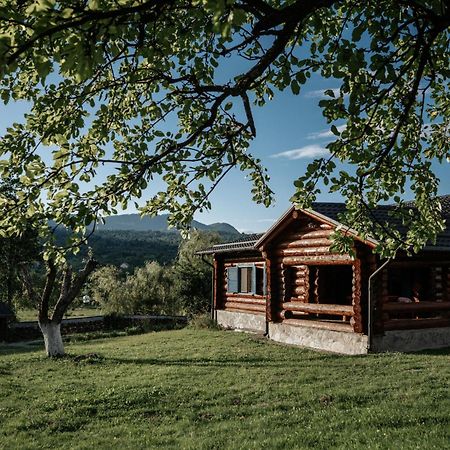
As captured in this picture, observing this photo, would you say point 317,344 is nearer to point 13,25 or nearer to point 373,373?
point 373,373

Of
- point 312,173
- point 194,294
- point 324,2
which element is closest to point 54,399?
point 312,173

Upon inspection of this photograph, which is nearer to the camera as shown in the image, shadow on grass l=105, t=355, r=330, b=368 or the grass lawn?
the grass lawn

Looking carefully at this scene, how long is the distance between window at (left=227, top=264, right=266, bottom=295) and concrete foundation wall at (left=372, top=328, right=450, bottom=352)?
6959 millimetres

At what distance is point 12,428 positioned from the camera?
8992 mm

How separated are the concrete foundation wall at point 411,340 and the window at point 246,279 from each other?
696 centimetres

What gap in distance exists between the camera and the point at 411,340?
15.6 m

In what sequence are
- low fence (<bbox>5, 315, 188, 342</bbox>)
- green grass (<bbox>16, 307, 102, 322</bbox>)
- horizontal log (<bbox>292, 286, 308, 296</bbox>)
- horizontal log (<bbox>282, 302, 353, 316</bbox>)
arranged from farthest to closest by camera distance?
green grass (<bbox>16, 307, 102, 322</bbox>) < low fence (<bbox>5, 315, 188, 342</bbox>) < horizontal log (<bbox>292, 286, 308, 296</bbox>) < horizontal log (<bbox>282, 302, 353, 316</bbox>)

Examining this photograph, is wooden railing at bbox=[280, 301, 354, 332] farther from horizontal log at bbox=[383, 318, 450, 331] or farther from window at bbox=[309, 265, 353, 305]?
window at bbox=[309, 265, 353, 305]

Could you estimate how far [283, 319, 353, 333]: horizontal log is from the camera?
51.7ft

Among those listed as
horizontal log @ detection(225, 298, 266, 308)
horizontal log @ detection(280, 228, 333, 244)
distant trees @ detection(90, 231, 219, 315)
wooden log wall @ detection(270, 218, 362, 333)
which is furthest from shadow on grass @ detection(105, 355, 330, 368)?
distant trees @ detection(90, 231, 219, 315)

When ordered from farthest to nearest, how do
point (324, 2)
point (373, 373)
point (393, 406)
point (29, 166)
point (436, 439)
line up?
Answer: point (373, 373), point (393, 406), point (436, 439), point (29, 166), point (324, 2)

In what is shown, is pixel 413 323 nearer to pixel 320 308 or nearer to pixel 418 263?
pixel 418 263

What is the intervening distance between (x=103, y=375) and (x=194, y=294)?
1931 cm

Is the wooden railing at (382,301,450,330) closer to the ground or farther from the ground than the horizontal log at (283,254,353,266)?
closer to the ground
